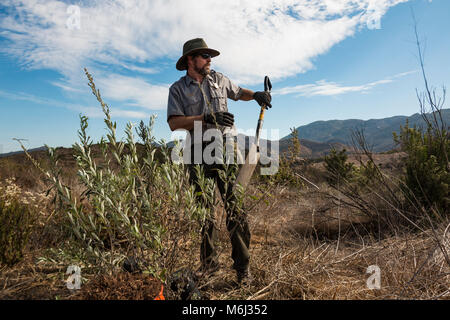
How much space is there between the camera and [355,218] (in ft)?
17.2

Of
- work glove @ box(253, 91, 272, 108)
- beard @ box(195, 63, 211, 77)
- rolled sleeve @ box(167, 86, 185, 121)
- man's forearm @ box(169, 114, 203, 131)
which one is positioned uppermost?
beard @ box(195, 63, 211, 77)

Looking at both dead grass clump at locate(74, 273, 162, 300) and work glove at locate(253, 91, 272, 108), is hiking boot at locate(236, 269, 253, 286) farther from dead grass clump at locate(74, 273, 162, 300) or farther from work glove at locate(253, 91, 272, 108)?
work glove at locate(253, 91, 272, 108)

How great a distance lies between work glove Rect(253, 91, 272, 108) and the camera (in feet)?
10.6

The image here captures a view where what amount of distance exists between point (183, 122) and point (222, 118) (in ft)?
1.50

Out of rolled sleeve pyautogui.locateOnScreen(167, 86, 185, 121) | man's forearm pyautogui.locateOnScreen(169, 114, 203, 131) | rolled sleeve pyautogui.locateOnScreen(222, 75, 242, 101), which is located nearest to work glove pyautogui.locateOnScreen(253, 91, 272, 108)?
rolled sleeve pyautogui.locateOnScreen(222, 75, 242, 101)

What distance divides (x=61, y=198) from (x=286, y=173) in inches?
81.3

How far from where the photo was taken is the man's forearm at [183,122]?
2.85m

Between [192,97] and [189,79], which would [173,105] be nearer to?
[192,97]

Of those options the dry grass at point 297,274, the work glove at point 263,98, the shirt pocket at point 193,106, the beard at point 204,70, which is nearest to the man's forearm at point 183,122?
the shirt pocket at point 193,106

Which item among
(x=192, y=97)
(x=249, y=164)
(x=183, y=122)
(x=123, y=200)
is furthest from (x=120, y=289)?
(x=192, y=97)

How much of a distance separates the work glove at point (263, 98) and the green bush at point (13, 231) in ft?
10.3

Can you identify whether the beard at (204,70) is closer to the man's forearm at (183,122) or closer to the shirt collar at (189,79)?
the shirt collar at (189,79)

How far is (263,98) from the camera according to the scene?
10.6 feet
